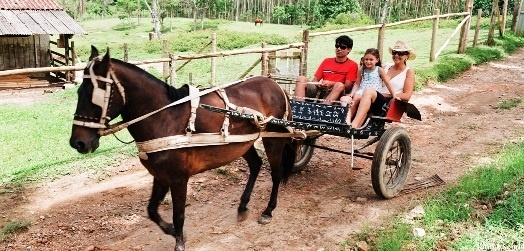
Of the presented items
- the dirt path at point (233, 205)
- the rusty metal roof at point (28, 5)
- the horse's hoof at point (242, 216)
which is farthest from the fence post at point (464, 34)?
the rusty metal roof at point (28, 5)

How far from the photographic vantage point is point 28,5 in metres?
20.3

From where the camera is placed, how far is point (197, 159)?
4.13 meters

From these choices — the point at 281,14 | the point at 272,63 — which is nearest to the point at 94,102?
the point at 272,63

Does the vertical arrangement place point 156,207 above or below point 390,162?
below

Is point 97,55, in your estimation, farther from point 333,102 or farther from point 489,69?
point 489,69

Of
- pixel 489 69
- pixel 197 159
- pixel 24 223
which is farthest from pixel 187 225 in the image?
pixel 489 69

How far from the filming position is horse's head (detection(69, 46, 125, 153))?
342 cm

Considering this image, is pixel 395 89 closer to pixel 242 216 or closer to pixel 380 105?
pixel 380 105

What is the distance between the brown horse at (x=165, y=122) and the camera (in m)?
3.47

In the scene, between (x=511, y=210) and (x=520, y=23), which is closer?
(x=511, y=210)

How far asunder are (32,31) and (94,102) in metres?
17.3

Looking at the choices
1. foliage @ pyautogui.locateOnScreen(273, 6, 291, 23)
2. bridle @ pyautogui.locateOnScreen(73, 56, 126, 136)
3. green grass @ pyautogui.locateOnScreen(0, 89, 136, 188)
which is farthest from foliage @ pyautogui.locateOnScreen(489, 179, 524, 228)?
foliage @ pyautogui.locateOnScreen(273, 6, 291, 23)

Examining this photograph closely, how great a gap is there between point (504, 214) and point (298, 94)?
2.69 m

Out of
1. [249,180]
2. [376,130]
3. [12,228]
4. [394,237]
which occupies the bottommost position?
[12,228]
